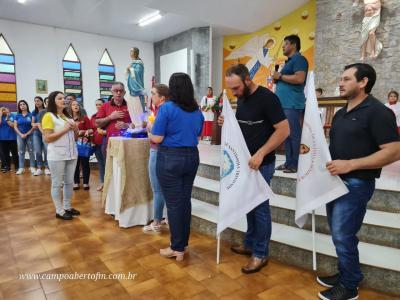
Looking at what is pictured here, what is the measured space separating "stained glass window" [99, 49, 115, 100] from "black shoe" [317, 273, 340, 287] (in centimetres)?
1001

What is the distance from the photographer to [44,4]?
782 cm

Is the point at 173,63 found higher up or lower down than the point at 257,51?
lower down

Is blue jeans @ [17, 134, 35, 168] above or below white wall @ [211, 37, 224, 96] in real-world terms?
below

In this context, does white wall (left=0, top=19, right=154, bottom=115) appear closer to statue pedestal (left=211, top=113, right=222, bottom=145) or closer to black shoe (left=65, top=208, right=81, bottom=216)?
statue pedestal (left=211, top=113, right=222, bottom=145)

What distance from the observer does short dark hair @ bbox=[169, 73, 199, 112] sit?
6.78ft

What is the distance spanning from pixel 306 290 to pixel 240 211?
0.65 m

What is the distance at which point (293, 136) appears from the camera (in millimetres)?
3055

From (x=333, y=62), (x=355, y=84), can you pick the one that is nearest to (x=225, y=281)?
(x=355, y=84)

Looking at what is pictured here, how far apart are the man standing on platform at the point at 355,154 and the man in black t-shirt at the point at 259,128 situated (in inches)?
14.2

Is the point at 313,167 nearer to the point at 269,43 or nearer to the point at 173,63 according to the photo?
the point at 269,43

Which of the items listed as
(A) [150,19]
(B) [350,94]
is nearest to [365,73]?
(B) [350,94]

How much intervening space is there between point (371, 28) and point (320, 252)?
21.2 ft

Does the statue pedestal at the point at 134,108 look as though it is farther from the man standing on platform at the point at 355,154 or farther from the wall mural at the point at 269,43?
the wall mural at the point at 269,43

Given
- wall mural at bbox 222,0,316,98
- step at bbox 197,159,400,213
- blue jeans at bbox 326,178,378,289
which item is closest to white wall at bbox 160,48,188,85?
wall mural at bbox 222,0,316,98
